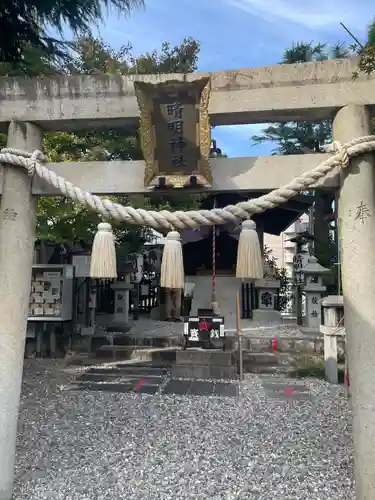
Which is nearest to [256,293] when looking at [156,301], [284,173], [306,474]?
[156,301]

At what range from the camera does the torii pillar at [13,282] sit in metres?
2.86

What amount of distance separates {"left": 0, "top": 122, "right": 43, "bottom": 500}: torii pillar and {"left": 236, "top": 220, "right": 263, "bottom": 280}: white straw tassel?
1613 millimetres

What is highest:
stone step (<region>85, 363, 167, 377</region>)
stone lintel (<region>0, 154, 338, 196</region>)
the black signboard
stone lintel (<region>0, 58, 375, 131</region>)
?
stone lintel (<region>0, 58, 375, 131</region>)

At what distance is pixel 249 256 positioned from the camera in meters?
2.75

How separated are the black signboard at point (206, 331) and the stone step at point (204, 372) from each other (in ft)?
1.82

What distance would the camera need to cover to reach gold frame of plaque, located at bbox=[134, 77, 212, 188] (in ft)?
9.31

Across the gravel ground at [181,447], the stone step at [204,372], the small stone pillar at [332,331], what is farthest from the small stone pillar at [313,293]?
the gravel ground at [181,447]

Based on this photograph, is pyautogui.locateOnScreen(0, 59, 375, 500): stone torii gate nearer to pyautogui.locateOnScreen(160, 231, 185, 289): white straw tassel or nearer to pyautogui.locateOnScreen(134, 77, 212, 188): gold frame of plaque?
pyautogui.locateOnScreen(134, 77, 212, 188): gold frame of plaque

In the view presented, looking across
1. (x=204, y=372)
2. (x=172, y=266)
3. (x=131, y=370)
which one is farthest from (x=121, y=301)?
(x=172, y=266)

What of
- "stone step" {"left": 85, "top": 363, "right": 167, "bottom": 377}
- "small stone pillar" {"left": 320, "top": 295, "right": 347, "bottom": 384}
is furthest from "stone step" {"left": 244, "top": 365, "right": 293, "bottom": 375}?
"stone step" {"left": 85, "top": 363, "right": 167, "bottom": 377}

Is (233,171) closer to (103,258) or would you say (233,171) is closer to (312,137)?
(103,258)

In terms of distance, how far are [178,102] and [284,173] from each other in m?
0.92

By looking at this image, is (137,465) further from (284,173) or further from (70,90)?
(70,90)

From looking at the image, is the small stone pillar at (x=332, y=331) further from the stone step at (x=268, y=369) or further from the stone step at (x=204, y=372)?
the stone step at (x=204, y=372)
